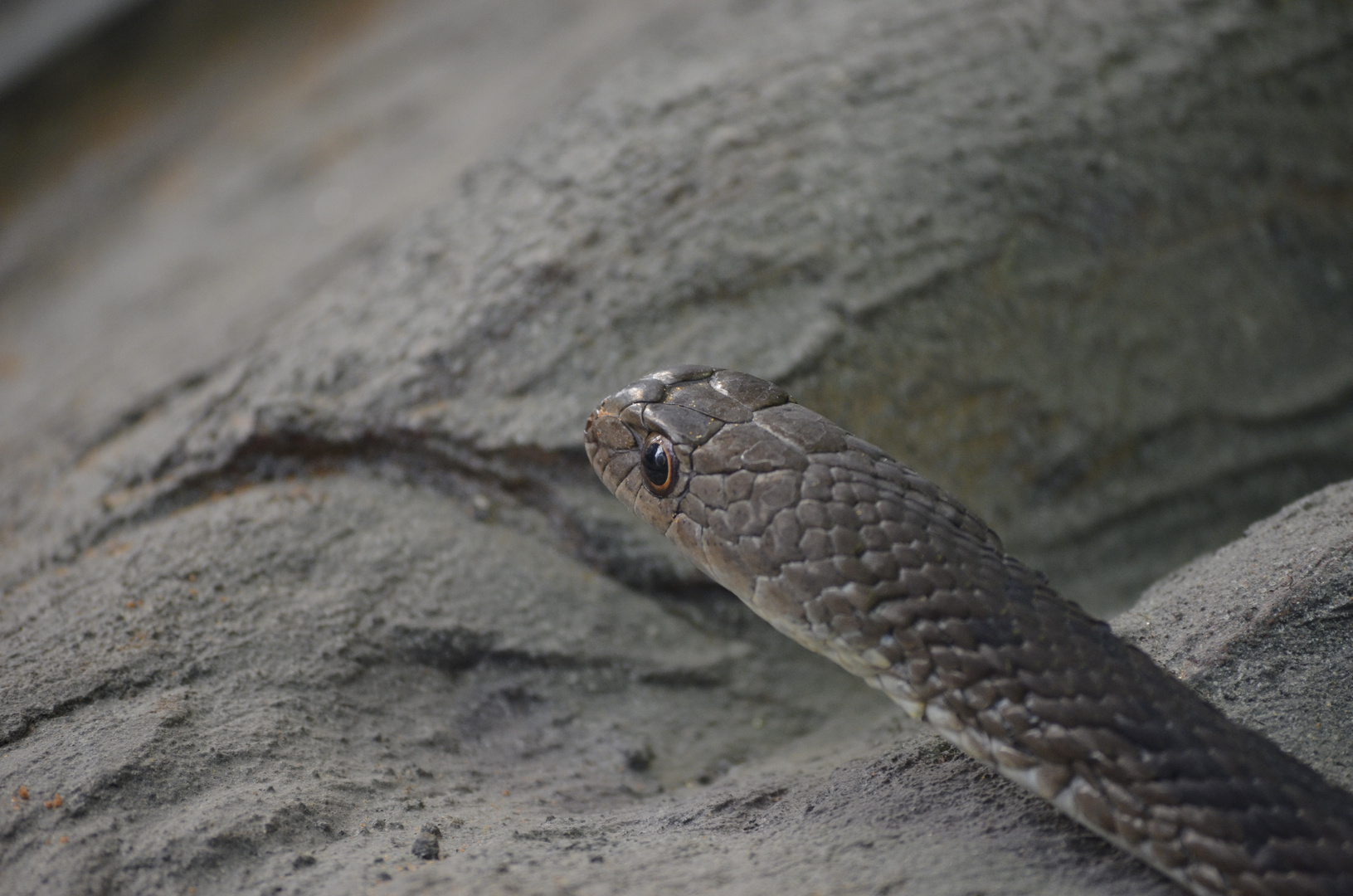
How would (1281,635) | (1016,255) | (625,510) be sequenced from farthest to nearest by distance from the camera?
1. (1016,255)
2. (625,510)
3. (1281,635)

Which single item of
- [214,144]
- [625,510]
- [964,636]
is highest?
[214,144]

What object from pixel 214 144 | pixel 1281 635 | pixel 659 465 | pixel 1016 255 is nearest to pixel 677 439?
pixel 659 465

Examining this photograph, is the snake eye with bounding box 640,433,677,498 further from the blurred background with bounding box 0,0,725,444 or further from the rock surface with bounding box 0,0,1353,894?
the blurred background with bounding box 0,0,725,444

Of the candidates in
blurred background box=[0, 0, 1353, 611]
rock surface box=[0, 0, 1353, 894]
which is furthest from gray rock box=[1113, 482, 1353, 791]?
blurred background box=[0, 0, 1353, 611]

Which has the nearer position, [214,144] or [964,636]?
[964,636]

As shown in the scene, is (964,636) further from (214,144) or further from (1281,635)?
(214,144)

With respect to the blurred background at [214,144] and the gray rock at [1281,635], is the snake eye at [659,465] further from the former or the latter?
the blurred background at [214,144]

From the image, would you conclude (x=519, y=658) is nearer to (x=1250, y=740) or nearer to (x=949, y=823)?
(x=949, y=823)

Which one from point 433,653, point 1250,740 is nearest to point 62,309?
point 433,653
